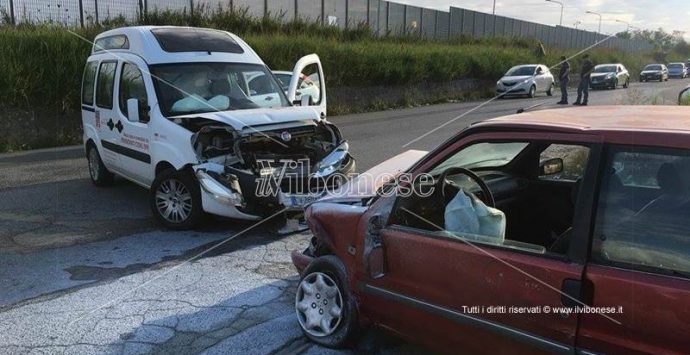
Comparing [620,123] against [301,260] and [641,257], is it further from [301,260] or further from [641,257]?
[301,260]

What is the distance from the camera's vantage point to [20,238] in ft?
20.0

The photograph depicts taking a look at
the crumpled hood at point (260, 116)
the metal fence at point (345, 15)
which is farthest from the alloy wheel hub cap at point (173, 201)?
the metal fence at point (345, 15)

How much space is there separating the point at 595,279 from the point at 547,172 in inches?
72.5

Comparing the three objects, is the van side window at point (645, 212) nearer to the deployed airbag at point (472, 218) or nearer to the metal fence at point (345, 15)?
the deployed airbag at point (472, 218)

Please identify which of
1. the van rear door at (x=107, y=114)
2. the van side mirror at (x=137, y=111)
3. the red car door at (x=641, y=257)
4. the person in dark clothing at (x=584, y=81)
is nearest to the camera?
the red car door at (x=641, y=257)

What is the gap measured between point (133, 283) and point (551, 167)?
136 inches

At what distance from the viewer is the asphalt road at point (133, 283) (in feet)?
12.5

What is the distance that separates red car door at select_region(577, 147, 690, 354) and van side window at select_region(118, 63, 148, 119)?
578cm

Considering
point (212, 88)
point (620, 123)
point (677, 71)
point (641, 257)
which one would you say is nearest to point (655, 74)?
point (677, 71)

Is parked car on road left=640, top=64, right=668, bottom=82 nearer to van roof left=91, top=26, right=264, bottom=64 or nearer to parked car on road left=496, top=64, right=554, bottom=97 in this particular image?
parked car on road left=496, top=64, right=554, bottom=97

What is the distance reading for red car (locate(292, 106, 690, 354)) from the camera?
91.0 inches

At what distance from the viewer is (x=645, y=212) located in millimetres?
2398

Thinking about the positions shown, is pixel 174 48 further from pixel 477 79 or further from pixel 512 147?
pixel 477 79

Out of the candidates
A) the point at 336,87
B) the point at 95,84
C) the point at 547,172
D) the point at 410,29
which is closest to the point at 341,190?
the point at 547,172
